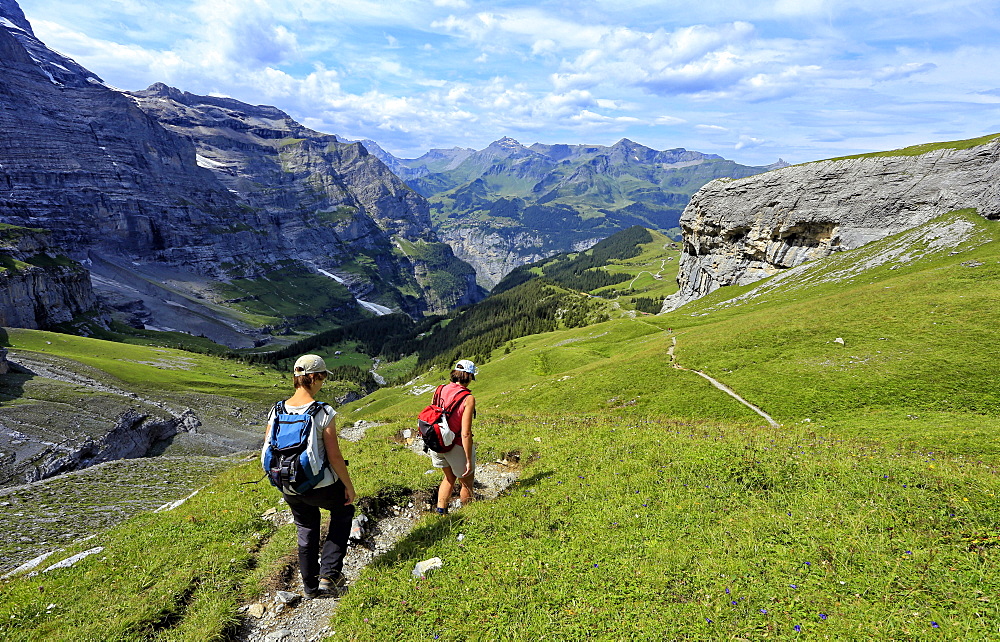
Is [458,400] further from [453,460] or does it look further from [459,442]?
[453,460]

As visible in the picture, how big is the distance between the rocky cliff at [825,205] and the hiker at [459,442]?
89322mm

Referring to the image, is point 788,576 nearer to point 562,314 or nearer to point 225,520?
point 225,520

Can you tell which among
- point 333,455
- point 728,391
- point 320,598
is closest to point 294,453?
point 333,455

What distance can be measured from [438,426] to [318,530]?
132 inches

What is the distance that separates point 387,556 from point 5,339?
136 m

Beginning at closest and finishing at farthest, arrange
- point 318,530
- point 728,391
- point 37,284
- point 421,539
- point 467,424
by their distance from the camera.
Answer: point 318,530
point 421,539
point 467,424
point 728,391
point 37,284

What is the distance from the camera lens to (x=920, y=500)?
9398 millimetres

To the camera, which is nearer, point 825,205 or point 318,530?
point 318,530

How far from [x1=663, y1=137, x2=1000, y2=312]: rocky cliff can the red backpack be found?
294 feet

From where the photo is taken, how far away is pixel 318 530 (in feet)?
27.4

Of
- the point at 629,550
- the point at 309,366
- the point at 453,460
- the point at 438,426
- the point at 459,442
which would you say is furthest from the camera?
the point at 453,460

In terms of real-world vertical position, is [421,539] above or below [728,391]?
above

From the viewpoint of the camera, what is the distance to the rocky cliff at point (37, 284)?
14625cm

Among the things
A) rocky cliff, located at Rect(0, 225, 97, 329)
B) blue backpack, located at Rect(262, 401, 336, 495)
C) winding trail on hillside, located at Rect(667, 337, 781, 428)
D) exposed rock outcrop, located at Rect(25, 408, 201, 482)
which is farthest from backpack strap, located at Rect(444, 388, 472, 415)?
rocky cliff, located at Rect(0, 225, 97, 329)
